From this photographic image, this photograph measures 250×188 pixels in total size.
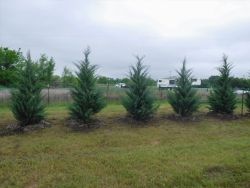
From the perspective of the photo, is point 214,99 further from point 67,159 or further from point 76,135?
point 67,159

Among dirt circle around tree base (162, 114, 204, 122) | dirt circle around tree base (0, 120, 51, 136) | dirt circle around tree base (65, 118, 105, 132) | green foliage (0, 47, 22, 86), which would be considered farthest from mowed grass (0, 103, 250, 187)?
green foliage (0, 47, 22, 86)

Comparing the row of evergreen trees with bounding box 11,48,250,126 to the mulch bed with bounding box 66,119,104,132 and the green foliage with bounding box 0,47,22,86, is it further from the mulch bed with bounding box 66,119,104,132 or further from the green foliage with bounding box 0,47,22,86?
the green foliage with bounding box 0,47,22,86

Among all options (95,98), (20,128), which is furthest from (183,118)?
(20,128)

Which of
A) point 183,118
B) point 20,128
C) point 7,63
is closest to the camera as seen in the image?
point 20,128

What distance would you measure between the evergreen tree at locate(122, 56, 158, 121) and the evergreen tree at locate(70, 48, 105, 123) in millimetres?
1282

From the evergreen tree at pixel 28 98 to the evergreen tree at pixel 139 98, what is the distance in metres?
3.62

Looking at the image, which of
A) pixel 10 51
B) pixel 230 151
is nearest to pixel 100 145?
pixel 230 151

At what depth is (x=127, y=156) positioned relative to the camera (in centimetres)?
945

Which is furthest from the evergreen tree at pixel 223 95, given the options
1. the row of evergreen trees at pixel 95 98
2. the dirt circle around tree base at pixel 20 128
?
the dirt circle around tree base at pixel 20 128

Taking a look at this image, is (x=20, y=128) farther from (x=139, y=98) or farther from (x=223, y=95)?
(x=223, y=95)

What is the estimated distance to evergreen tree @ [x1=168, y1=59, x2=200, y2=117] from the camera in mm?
16000

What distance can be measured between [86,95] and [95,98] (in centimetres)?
40

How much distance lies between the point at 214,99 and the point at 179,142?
5.77 meters

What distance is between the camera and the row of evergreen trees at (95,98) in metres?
14.1
